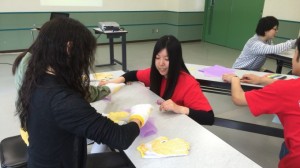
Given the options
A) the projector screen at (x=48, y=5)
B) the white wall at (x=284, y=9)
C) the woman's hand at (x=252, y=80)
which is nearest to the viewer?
the woman's hand at (x=252, y=80)

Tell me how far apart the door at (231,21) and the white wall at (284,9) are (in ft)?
0.83

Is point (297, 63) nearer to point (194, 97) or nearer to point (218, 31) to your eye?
point (194, 97)

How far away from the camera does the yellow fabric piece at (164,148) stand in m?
1.05

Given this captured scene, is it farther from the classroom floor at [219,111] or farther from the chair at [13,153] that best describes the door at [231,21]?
the chair at [13,153]

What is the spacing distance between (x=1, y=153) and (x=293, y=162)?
144 cm

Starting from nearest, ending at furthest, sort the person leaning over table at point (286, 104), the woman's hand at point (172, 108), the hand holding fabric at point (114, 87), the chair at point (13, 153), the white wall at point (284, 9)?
the person leaning over table at point (286, 104), the chair at point (13, 153), the woman's hand at point (172, 108), the hand holding fabric at point (114, 87), the white wall at point (284, 9)

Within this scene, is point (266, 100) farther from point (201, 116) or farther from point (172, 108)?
point (172, 108)

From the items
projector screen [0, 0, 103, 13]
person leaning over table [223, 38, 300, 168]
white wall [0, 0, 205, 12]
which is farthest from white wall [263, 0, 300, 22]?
person leaning over table [223, 38, 300, 168]

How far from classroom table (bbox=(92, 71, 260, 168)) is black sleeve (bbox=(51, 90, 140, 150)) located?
0.21 metres

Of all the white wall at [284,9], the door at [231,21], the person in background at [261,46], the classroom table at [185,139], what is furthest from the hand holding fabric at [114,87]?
the door at [231,21]

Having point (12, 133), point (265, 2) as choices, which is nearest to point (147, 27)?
point (265, 2)

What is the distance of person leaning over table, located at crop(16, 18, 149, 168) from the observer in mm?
832

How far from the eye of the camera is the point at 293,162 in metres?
1.20

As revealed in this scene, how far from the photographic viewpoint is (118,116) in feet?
4.48
